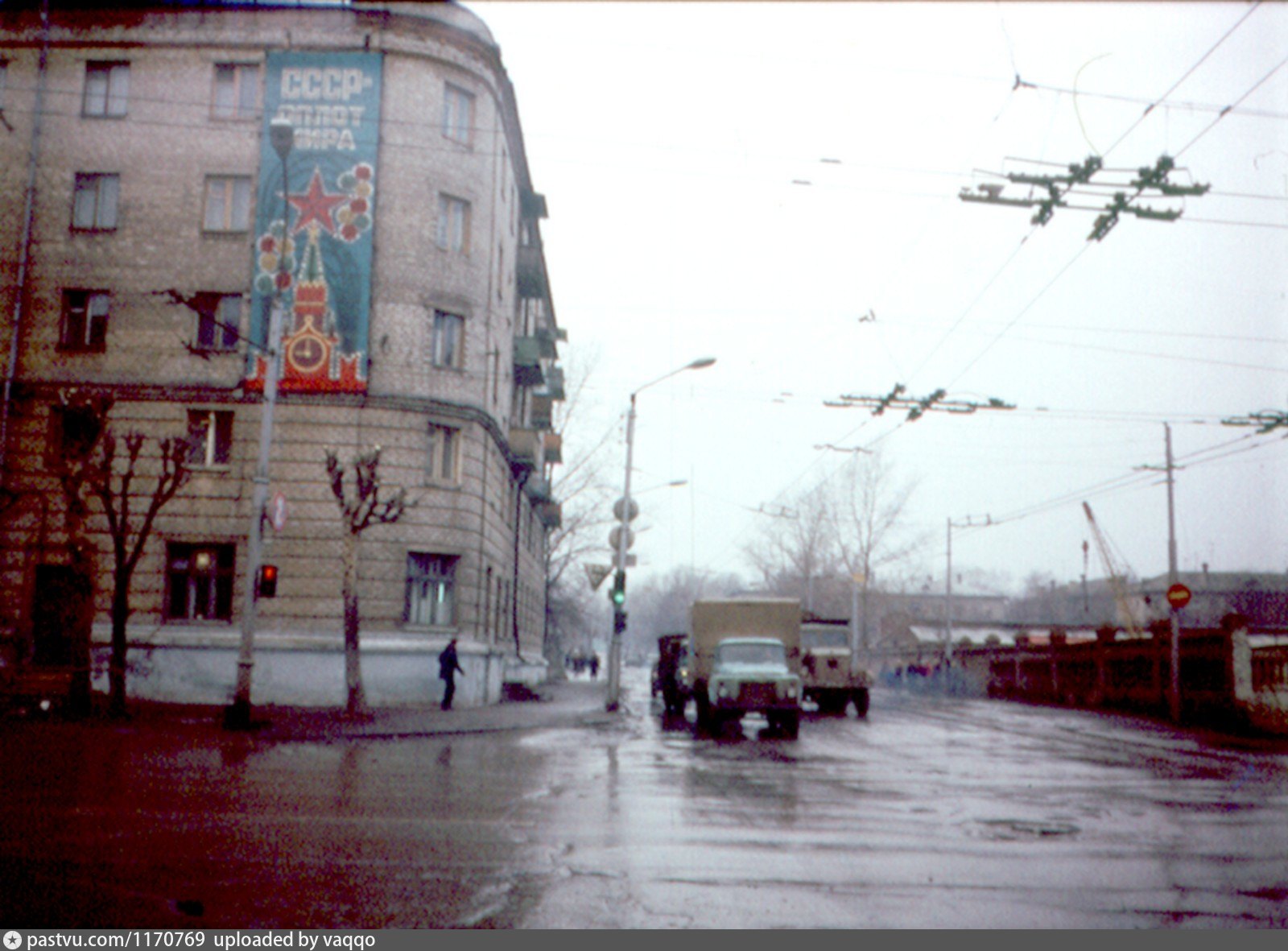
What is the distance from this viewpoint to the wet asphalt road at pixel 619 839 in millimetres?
7258

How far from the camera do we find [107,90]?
1240 inches

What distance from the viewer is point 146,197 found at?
31.1 m

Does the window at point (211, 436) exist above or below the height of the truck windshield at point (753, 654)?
above

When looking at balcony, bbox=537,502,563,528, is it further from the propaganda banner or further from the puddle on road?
the puddle on road

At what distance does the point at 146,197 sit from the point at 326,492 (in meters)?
9.31

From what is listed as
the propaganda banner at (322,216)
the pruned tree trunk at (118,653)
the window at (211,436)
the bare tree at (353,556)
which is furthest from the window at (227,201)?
the pruned tree trunk at (118,653)

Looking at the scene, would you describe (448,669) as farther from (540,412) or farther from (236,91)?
(540,412)

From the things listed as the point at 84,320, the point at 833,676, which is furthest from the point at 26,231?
the point at 833,676

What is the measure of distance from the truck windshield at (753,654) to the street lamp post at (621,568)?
18.6 feet

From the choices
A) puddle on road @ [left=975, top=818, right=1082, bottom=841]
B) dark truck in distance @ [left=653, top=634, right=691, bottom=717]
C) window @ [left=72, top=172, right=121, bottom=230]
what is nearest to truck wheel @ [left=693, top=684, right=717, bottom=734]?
dark truck in distance @ [left=653, top=634, right=691, bottom=717]

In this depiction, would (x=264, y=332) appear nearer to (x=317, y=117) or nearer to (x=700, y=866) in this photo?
(x=317, y=117)

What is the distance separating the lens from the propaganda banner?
101ft

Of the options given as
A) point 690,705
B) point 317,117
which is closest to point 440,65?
point 317,117

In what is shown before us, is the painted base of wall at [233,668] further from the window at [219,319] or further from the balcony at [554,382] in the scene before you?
the balcony at [554,382]
